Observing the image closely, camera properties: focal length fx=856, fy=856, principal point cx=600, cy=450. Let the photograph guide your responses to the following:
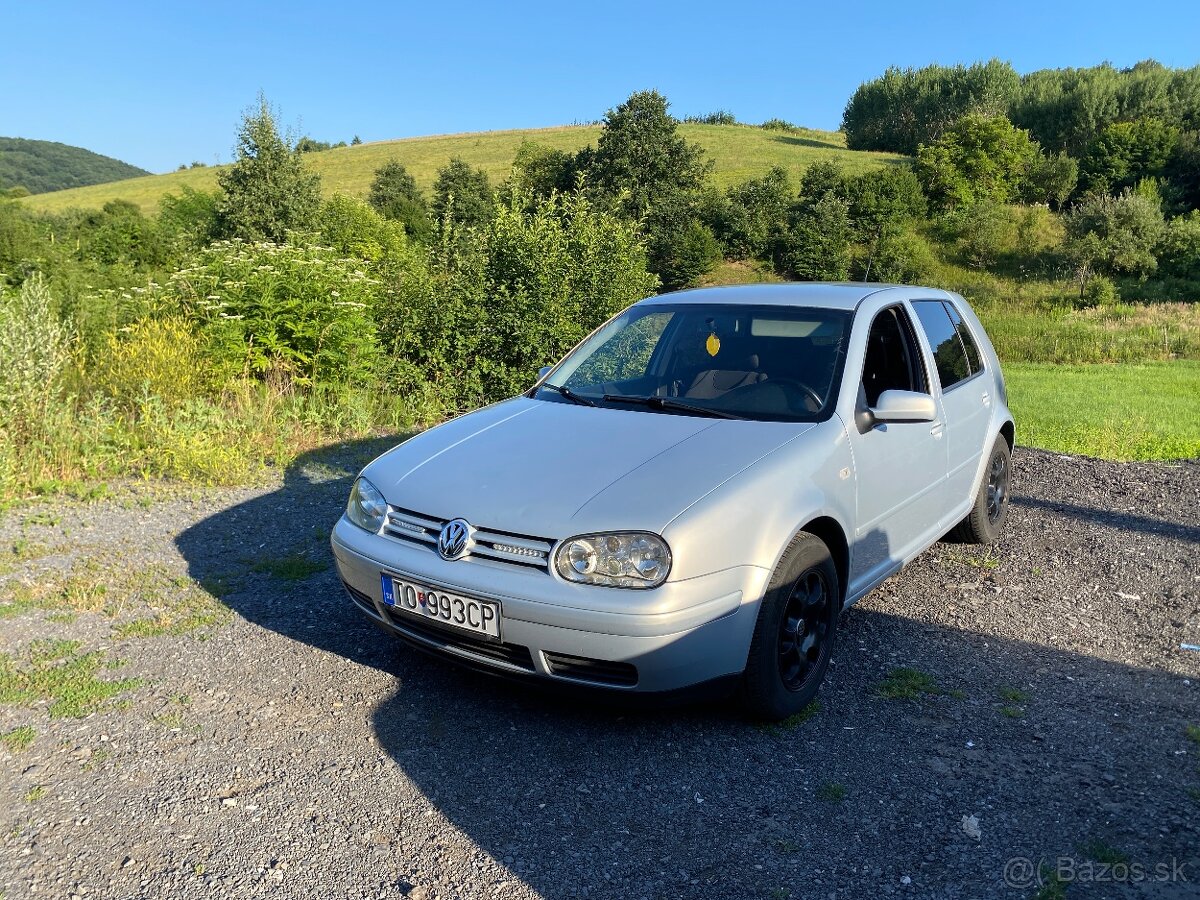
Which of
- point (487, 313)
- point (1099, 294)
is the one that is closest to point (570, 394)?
point (487, 313)

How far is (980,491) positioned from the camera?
5.54 metres

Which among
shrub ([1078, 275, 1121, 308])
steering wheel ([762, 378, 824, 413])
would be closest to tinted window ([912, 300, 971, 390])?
steering wheel ([762, 378, 824, 413])

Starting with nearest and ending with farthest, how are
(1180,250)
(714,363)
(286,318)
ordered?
(714,363), (286,318), (1180,250)

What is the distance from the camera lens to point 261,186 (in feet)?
96.5

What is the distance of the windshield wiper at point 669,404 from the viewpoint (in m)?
3.96

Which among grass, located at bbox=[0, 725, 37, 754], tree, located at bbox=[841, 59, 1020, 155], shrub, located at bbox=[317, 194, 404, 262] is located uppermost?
tree, located at bbox=[841, 59, 1020, 155]

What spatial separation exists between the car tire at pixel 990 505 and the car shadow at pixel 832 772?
1242 mm

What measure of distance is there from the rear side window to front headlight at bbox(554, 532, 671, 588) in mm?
2640

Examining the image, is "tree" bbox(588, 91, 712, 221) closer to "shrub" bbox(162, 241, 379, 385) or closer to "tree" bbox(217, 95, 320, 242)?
"tree" bbox(217, 95, 320, 242)

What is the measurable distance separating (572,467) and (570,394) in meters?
1.09

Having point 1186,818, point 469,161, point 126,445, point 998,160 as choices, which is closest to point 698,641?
point 1186,818

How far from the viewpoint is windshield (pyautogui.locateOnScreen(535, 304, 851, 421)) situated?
13.3 ft

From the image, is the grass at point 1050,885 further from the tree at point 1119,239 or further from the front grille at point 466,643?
the tree at point 1119,239

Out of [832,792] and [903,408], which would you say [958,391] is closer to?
[903,408]
